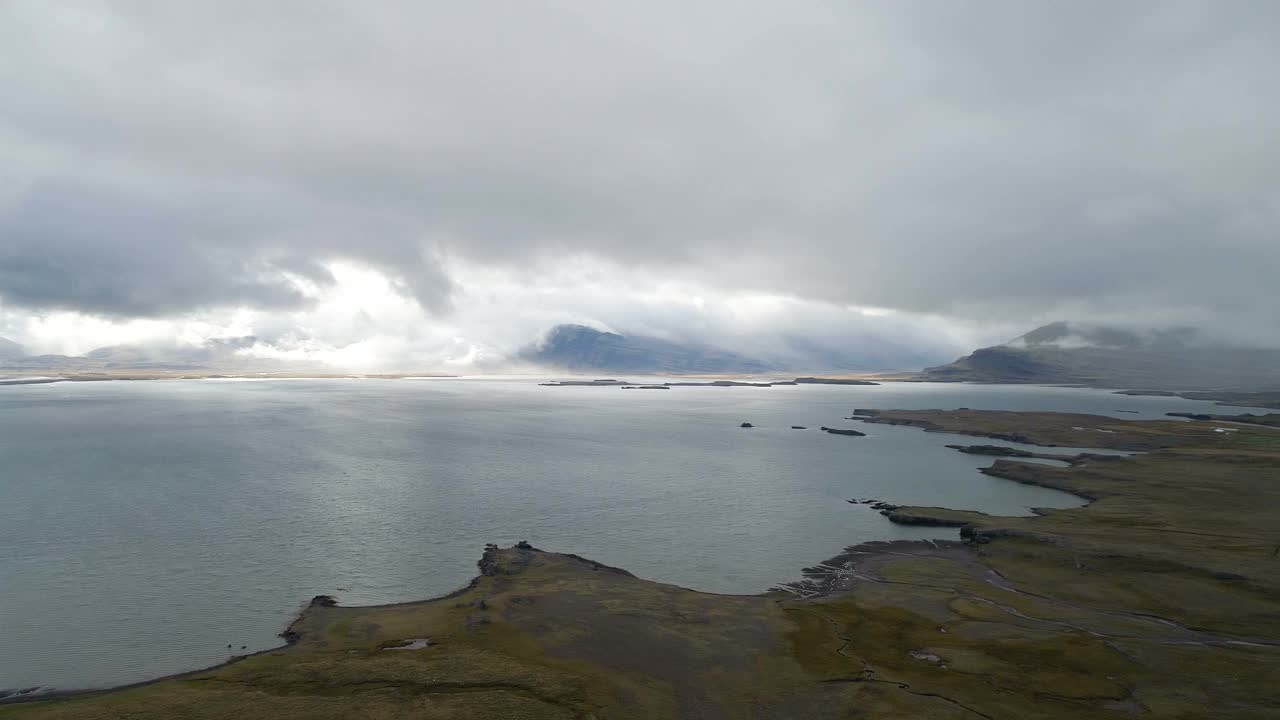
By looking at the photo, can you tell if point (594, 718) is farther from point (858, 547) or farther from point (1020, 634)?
point (858, 547)

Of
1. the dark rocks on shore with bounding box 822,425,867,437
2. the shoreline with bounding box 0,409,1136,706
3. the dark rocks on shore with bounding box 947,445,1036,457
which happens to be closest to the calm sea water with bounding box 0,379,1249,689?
the shoreline with bounding box 0,409,1136,706

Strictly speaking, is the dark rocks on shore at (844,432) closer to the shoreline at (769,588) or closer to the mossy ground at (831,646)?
the shoreline at (769,588)

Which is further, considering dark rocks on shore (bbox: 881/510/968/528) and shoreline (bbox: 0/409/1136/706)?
dark rocks on shore (bbox: 881/510/968/528)

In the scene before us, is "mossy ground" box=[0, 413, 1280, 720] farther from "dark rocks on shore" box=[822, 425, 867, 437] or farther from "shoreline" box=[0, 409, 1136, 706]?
"dark rocks on shore" box=[822, 425, 867, 437]

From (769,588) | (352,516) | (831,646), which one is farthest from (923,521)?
(352,516)

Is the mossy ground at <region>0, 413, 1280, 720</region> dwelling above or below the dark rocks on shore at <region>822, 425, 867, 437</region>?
below

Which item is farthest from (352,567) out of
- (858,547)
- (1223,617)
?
(1223,617)
